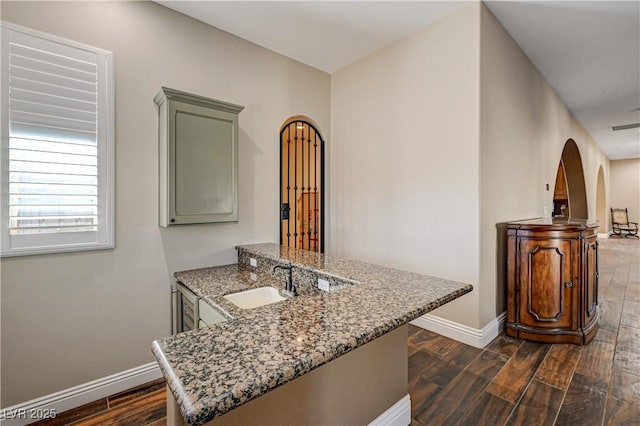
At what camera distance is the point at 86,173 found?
203 cm

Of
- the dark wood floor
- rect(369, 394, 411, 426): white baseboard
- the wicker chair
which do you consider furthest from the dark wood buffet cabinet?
the wicker chair

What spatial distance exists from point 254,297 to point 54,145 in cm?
163

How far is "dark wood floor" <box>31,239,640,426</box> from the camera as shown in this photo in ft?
5.87

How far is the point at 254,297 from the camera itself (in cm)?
208

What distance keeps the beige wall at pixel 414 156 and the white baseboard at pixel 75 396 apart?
7.75 feet

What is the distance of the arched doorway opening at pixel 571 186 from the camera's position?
6.40 meters

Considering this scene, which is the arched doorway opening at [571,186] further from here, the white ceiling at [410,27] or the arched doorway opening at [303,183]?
the arched doorway opening at [303,183]

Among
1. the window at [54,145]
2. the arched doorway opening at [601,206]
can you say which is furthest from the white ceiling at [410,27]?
the arched doorway opening at [601,206]

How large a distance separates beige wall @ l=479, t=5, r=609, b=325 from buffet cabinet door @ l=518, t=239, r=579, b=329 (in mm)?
254

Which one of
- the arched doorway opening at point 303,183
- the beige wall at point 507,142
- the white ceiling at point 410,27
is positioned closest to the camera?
the white ceiling at point 410,27

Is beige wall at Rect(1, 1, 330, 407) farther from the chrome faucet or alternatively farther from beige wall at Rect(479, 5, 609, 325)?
beige wall at Rect(479, 5, 609, 325)

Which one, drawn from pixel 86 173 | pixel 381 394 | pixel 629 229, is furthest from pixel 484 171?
pixel 629 229

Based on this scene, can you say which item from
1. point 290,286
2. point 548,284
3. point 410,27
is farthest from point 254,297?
point 410,27

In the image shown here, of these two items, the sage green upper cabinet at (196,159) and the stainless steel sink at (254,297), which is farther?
the sage green upper cabinet at (196,159)
